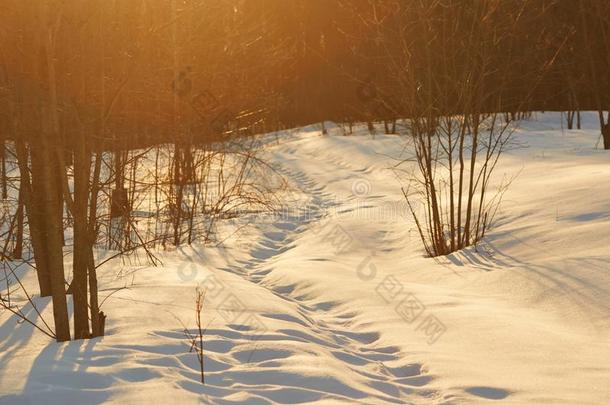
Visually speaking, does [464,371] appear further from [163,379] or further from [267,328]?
[163,379]

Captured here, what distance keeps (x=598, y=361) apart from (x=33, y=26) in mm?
3803

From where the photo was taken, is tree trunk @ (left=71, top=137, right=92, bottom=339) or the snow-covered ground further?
tree trunk @ (left=71, top=137, right=92, bottom=339)

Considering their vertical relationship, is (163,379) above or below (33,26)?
below

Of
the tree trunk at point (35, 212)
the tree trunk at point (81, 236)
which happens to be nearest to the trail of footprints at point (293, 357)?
the tree trunk at point (81, 236)

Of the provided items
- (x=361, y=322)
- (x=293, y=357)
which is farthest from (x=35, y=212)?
(x=361, y=322)

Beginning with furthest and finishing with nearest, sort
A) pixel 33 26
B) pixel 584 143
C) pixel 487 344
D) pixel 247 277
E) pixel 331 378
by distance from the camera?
pixel 584 143 < pixel 247 277 < pixel 487 344 < pixel 33 26 < pixel 331 378

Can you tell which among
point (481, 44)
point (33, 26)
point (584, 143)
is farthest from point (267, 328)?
point (584, 143)

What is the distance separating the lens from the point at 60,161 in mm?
4137

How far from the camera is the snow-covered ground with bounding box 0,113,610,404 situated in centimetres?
355

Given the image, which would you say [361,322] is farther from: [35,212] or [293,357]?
[35,212]

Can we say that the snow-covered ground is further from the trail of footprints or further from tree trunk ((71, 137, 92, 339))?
tree trunk ((71, 137, 92, 339))

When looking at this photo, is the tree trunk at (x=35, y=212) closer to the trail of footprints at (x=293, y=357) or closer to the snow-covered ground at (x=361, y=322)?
the snow-covered ground at (x=361, y=322)

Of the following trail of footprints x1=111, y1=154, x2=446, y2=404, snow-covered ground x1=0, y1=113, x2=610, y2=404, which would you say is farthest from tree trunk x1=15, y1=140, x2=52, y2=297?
trail of footprints x1=111, y1=154, x2=446, y2=404

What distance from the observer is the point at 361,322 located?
5.35 meters
